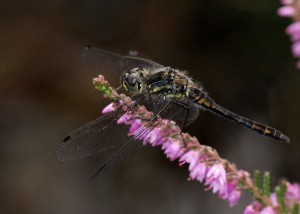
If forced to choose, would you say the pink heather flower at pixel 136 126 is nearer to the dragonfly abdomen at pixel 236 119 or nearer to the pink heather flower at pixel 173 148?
the pink heather flower at pixel 173 148

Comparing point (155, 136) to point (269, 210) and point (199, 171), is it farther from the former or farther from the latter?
point (269, 210)

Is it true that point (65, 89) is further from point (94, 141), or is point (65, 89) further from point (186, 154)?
point (186, 154)

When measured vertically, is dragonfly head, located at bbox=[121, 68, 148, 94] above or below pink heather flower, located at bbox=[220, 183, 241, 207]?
above

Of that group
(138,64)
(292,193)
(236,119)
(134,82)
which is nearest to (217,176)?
(292,193)

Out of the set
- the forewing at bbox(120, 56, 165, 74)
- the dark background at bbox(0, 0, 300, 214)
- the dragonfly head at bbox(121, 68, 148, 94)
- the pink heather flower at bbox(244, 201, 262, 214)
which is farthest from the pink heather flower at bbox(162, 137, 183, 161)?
the dark background at bbox(0, 0, 300, 214)

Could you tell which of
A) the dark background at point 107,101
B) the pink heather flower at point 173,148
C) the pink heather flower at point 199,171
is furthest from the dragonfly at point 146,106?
the dark background at point 107,101

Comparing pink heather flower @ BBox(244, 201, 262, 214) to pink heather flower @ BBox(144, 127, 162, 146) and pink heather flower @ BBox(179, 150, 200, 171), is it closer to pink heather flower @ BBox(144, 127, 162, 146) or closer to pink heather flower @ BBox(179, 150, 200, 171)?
pink heather flower @ BBox(179, 150, 200, 171)
